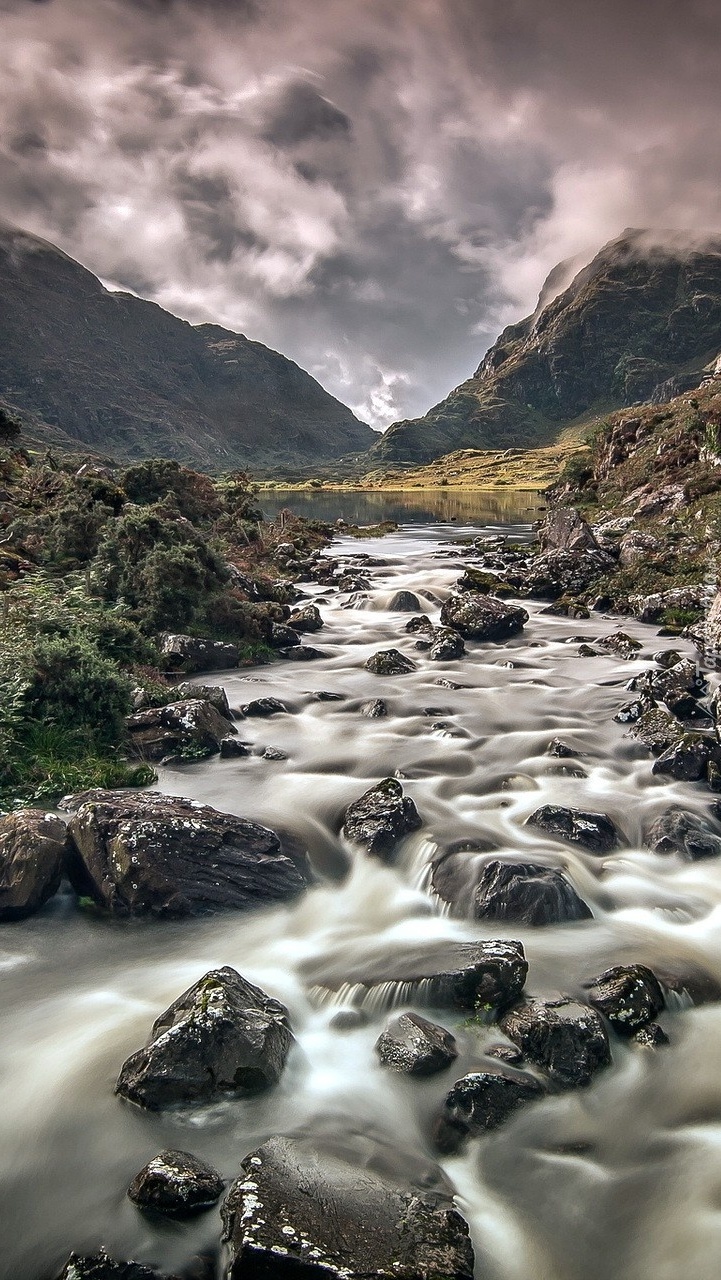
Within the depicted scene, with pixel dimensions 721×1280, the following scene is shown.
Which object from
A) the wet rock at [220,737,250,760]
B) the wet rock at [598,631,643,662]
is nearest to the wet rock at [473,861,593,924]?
the wet rock at [220,737,250,760]

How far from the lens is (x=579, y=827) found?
41.8ft

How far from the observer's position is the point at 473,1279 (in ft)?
18.2

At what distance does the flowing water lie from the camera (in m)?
6.16

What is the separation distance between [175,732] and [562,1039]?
35.5ft

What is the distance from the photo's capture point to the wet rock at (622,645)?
25.2 meters

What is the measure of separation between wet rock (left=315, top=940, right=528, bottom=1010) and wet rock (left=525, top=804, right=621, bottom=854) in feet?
13.0

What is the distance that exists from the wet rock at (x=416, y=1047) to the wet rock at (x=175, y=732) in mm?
8901

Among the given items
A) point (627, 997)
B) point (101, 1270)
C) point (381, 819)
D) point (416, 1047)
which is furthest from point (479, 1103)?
point (381, 819)

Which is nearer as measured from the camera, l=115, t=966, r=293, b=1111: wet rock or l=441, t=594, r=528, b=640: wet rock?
l=115, t=966, r=293, b=1111: wet rock

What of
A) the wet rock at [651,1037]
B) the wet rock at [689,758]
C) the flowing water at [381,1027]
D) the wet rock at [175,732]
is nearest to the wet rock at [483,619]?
the flowing water at [381,1027]

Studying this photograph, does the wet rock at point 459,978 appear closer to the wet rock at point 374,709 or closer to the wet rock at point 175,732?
the wet rock at point 175,732

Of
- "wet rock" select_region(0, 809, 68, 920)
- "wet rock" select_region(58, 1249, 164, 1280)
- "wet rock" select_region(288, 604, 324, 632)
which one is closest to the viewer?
"wet rock" select_region(58, 1249, 164, 1280)

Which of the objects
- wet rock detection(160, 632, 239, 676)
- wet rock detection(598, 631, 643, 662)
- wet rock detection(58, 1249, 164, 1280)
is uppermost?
wet rock detection(160, 632, 239, 676)

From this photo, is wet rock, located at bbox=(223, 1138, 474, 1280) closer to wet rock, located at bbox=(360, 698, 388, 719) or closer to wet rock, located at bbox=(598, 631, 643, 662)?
wet rock, located at bbox=(360, 698, 388, 719)
